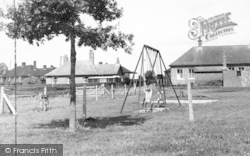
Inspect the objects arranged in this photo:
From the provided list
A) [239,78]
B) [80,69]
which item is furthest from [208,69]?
[80,69]

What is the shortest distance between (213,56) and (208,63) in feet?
6.89

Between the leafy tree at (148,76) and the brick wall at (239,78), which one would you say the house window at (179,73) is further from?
the leafy tree at (148,76)

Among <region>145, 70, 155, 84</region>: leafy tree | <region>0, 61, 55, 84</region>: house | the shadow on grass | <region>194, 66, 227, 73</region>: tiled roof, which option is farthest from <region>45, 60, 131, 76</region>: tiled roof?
the shadow on grass

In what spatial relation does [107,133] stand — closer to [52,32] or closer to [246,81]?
[52,32]

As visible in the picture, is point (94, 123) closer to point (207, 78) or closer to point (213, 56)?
point (207, 78)

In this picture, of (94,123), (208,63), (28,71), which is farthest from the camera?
(28,71)

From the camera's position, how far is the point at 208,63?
5428cm

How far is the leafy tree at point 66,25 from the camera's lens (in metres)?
9.22

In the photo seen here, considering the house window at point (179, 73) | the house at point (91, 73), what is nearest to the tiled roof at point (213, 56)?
Result: the house window at point (179, 73)

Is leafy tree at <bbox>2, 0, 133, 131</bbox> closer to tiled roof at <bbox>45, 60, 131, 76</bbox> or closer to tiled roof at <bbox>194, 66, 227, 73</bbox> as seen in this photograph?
tiled roof at <bbox>194, 66, 227, 73</bbox>

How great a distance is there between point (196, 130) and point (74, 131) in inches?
158

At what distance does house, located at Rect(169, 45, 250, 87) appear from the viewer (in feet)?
172

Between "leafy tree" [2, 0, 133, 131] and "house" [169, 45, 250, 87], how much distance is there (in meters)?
41.8

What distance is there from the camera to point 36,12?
357 inches
